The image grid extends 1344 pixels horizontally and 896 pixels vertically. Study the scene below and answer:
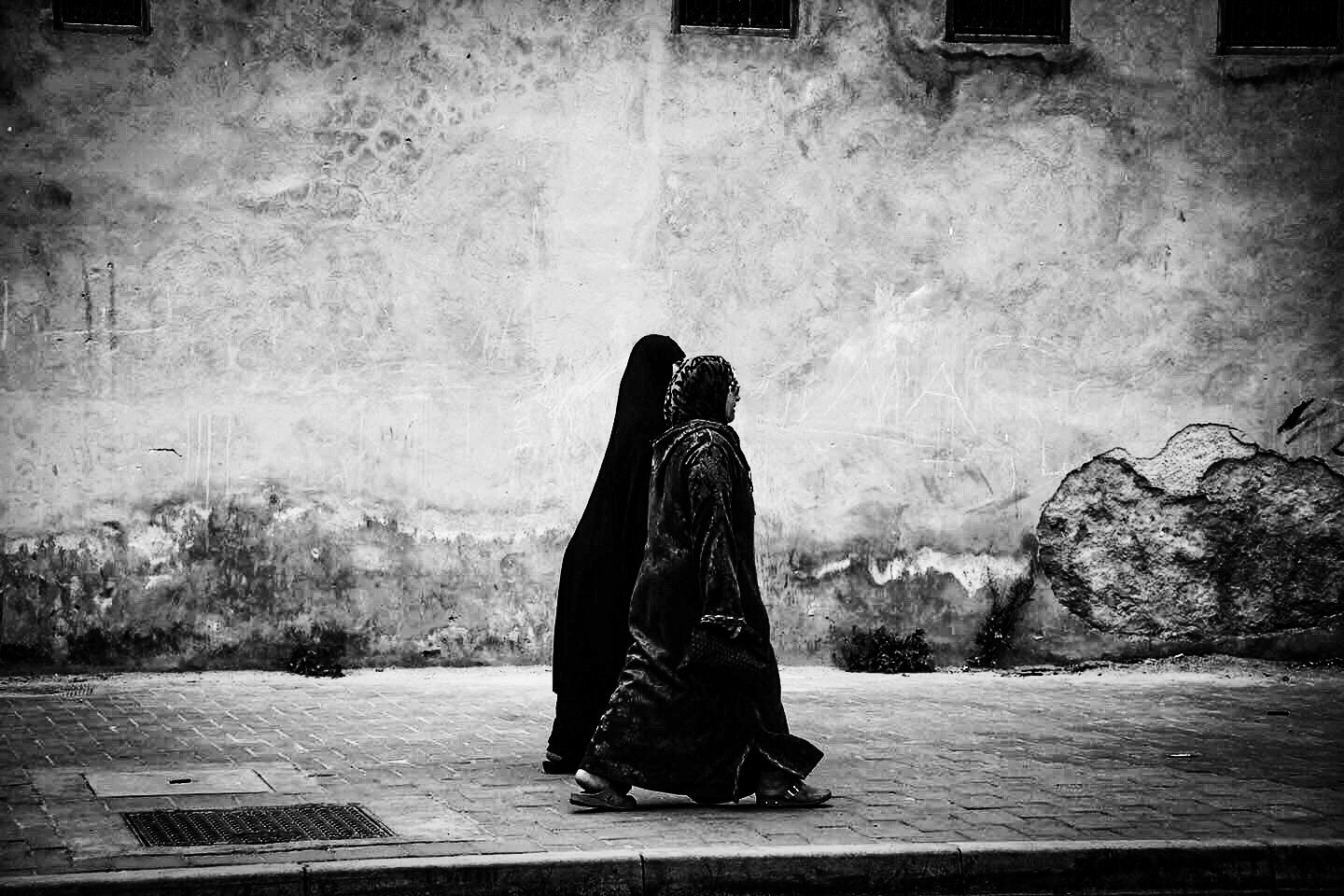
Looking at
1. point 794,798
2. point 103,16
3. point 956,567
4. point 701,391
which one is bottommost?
point 794,798

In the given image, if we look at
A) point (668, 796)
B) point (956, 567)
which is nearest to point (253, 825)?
point (668, 796)

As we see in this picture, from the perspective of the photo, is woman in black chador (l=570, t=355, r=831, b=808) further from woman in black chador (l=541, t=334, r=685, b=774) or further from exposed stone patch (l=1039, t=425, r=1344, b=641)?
exposed stone patch (l=1039, t=425, r=1344, b=641)

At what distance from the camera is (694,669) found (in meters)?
6.74

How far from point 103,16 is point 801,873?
8.24m

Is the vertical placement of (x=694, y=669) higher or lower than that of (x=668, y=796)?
higher

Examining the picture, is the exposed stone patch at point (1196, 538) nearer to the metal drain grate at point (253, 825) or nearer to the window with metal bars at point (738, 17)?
the window with metal bars at point (738, 17)

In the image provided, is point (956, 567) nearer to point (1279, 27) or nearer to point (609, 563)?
point (1279, 27)

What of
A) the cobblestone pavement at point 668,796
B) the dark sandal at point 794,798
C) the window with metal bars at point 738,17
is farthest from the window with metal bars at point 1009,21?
the dark sandal at point 794,798

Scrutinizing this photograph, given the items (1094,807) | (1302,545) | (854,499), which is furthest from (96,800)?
(1302,545)

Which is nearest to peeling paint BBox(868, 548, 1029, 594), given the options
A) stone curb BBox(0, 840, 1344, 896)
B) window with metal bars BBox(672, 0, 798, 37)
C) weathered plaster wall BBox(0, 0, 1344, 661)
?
weathered plaster wall BBox(0, 0, 1344, 661)

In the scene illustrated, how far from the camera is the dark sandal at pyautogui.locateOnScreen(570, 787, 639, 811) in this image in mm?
6730

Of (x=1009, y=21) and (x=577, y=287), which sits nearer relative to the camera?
(x=577, y=287)

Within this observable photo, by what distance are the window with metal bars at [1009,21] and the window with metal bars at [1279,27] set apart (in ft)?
4.08

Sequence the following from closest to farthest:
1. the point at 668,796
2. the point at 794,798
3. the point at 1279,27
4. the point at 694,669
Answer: the point at 694,669 < the point at 794,798 < the point at 668,796 < the point at 1279,27
